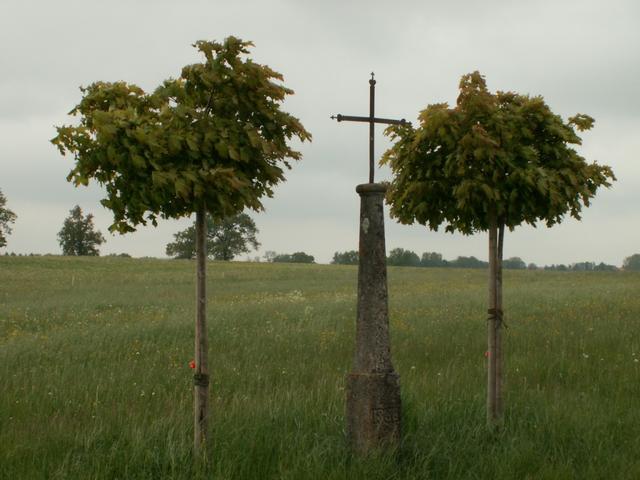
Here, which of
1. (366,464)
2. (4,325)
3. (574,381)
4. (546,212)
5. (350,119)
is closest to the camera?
(366,464)

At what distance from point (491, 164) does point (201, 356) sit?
3930 millimetres

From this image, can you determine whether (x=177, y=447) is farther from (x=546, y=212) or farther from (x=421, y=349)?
(x=421, y=349)

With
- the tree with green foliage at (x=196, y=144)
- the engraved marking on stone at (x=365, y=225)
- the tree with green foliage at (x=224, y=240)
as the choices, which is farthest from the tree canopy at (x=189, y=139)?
the tree with green foliage at (x=224, y=240)

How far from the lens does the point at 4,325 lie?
18609 mm

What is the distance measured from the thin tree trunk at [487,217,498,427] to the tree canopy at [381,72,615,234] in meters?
0.31

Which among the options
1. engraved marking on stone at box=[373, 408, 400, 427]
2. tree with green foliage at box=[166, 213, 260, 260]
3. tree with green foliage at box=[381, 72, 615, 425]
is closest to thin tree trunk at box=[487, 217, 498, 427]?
tree with green foliage at box=[381, 72, 615, 425]

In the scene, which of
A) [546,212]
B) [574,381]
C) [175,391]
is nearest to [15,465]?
[175,391]

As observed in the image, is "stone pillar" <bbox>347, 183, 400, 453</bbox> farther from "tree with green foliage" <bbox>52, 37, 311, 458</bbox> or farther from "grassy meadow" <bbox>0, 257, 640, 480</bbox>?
"tree with green foliage" <bbox>52, 37, 311, 458</bbox>

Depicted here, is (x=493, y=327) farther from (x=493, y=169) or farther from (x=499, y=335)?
(x=493, y=169)

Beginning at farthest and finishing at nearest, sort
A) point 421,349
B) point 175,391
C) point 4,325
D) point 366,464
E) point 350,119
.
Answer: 1. point 4,325
2. point 421,349
3. point 175,391
4. point 350,119
5. point 366,464

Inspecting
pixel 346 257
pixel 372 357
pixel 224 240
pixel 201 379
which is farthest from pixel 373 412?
pixel 346 257

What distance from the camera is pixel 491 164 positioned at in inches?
303

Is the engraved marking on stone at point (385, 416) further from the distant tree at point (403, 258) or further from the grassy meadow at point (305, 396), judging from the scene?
the distant tree at point (403, 258)

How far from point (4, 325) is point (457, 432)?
1540 centimetres
